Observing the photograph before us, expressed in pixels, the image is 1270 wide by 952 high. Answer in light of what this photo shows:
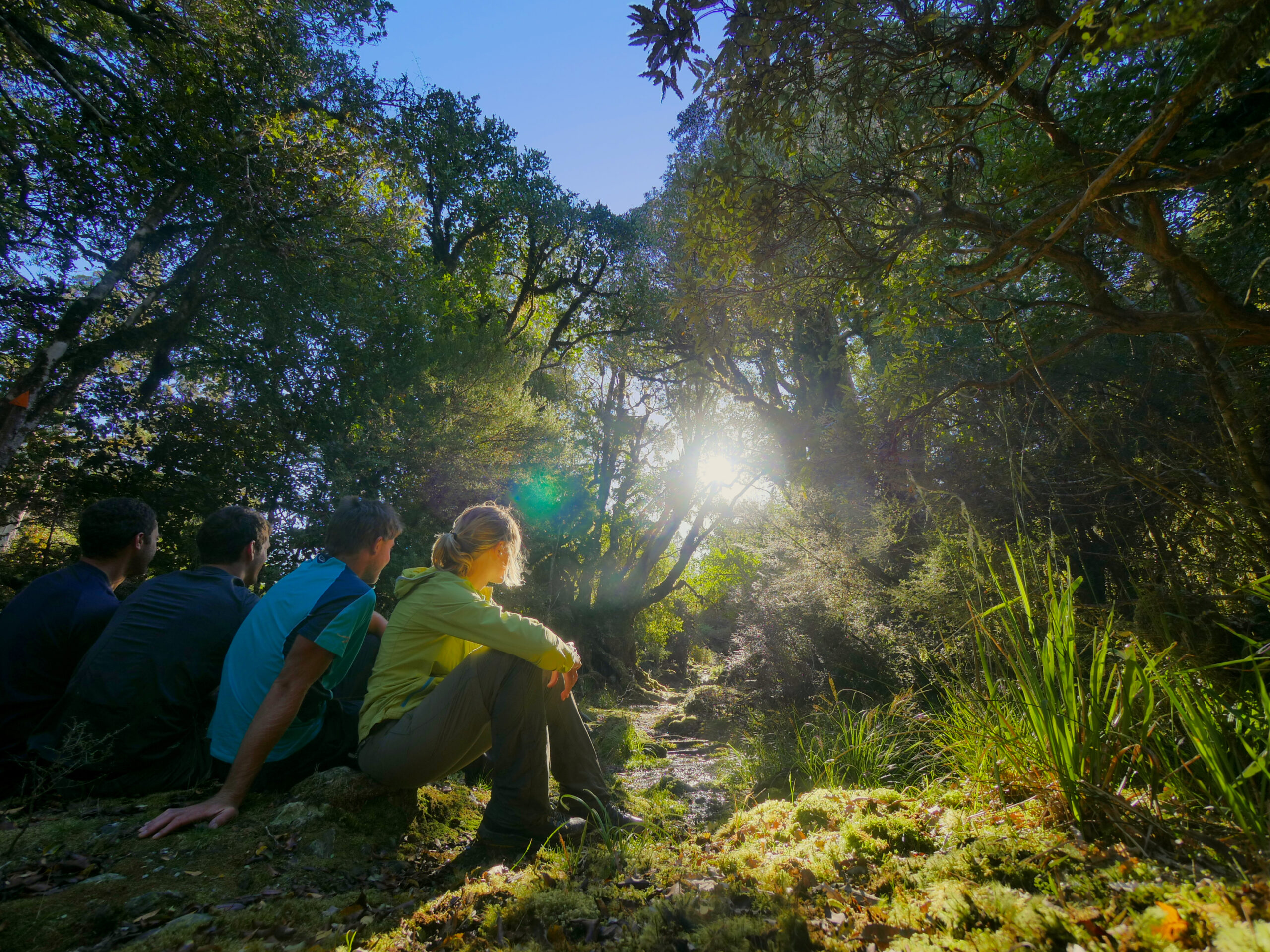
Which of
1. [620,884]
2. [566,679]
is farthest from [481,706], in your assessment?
[620,884]

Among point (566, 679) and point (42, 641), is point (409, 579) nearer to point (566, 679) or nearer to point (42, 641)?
point (566, 679)

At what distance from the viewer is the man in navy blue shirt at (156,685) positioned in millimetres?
2568

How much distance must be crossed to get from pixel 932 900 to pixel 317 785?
99.3 inches

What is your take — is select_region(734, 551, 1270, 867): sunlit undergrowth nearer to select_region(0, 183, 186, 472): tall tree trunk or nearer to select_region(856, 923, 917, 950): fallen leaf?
select_region(856, 923, 917, 950): fallen leaf

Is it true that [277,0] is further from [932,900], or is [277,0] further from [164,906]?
[932,900]

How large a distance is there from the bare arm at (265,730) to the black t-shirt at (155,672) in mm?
496

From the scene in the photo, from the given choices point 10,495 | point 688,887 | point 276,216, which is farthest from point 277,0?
point 688,887

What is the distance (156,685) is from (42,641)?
27.8 inches

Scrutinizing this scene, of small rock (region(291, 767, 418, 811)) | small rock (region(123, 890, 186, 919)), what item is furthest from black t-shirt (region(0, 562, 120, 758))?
small rock (region(123, 890, 186, 919))

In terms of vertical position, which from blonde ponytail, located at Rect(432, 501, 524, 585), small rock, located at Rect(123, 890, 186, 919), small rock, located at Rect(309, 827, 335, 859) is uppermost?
blonde ponytail, located at Rect(432, 501, 524, 585)

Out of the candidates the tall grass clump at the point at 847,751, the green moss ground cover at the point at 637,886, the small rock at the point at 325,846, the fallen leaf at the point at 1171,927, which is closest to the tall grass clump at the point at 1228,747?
the green moss ground cover at the point at 637,886

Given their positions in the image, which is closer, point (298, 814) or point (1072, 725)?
point (1072, 725)

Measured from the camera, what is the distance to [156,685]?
2.67 meters

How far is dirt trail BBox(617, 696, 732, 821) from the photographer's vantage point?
4.11m
